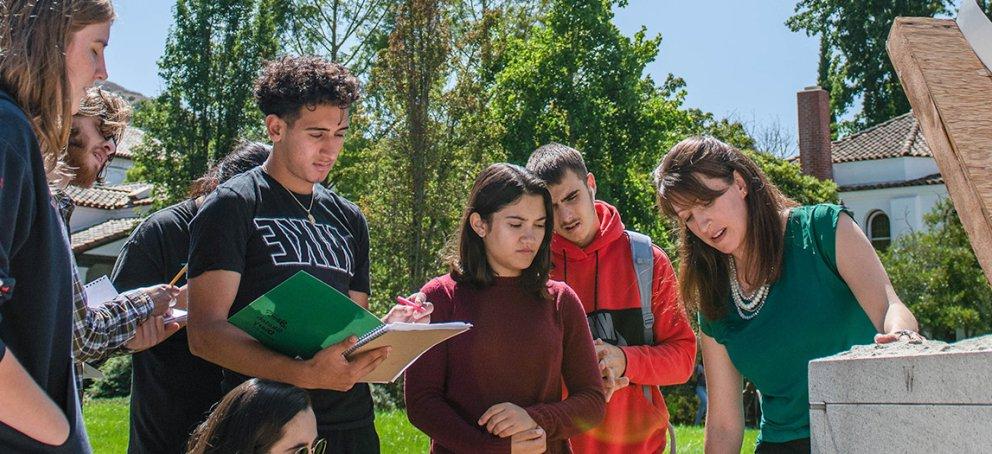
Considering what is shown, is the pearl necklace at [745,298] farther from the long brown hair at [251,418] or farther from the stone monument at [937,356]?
the long brown hair at [251,418]

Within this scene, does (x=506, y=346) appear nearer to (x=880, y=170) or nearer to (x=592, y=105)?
(x=592, y=105)

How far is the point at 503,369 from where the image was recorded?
3.56 metres

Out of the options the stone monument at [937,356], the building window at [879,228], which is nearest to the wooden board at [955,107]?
the stone monument at [937,356]

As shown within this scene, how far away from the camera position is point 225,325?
3111 millimetres

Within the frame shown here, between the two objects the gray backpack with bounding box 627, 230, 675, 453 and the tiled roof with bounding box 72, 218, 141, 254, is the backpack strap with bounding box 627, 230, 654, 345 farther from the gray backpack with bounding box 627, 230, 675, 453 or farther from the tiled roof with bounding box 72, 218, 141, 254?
the tiled roof with bounding box 72, 218, 141, 254

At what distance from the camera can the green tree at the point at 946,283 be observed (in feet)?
75.9

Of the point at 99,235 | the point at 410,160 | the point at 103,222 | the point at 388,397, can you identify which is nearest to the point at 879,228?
the point at 410,160

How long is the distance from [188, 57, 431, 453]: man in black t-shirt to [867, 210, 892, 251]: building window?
37232 mm

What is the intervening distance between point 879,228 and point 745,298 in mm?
37502

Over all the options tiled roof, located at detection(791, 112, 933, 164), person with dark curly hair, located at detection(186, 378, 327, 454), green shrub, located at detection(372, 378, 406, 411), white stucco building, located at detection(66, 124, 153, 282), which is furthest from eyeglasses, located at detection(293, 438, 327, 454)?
tiled roof, located at detection(791, 112, 933, 164)

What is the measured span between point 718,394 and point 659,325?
0.76 metres

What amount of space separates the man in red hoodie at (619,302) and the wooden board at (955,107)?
180cm

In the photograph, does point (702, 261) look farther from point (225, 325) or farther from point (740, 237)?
point (225, 325)

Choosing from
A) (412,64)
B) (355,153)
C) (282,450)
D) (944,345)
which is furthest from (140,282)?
(355,153)
